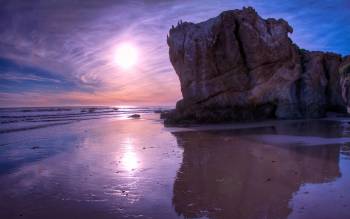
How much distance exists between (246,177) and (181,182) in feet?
5.02

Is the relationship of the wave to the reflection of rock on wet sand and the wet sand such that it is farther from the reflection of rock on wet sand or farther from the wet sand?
the reflection of rock on wet sand

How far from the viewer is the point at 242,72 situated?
23672 mm

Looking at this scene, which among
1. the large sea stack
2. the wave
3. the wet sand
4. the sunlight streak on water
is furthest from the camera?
the wave

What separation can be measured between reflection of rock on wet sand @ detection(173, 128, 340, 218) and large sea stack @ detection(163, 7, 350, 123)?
1204 cm

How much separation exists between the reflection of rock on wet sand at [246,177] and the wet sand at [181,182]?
2 centimetres

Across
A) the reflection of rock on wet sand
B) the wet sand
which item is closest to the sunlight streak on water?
the wet sand

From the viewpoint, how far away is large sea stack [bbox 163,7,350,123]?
22.9 metres

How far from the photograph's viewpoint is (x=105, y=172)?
312 inches

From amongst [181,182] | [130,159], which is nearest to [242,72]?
[130,159]

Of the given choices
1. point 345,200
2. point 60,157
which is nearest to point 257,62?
point 60,157

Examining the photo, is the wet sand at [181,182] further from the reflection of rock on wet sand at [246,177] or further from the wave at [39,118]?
the wave at [39,118]

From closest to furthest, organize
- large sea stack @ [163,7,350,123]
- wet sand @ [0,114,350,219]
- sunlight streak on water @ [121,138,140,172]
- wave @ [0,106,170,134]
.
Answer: wet sand @ [0,114,350,219] < sunlight streak on water @ [121,138,140,172] < large sea stack @ [163,7,350,123] < wave @ [0,106,170,134]

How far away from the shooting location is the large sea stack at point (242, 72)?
75.1ft

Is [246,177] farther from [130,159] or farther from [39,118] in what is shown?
[39,118]
